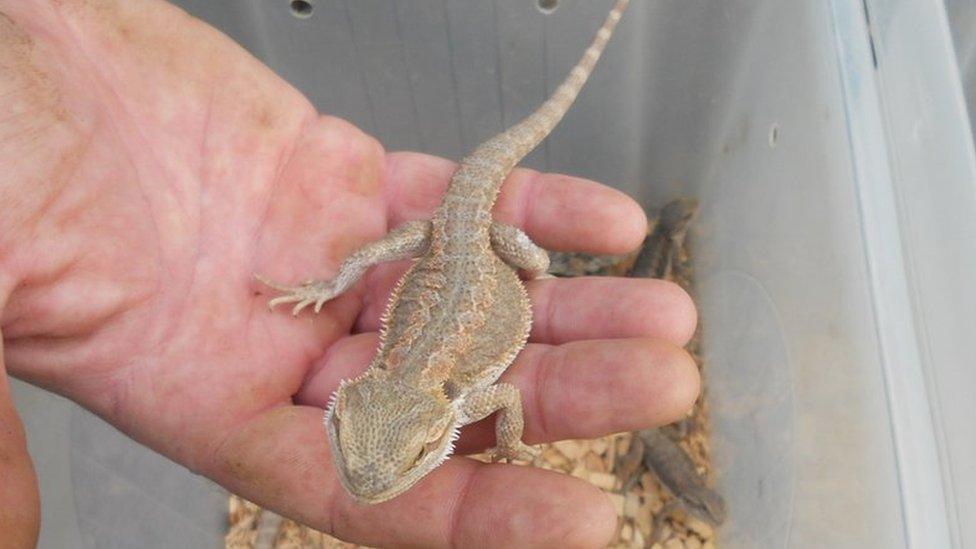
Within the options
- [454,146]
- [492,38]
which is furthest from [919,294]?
[454,146]

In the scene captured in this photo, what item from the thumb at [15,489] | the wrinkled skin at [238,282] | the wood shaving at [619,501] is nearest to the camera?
the thumb at [15,489]

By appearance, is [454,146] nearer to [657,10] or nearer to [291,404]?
[657,10]

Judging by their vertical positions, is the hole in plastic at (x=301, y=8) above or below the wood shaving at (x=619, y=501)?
above

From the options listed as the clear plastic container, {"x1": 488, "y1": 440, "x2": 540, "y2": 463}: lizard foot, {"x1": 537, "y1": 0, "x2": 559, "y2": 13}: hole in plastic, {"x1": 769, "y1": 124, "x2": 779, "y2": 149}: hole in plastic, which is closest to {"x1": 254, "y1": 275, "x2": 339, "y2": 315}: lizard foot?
{"x1": 488, "y1": 440, "x2": 540, "y2": 463}: lizard foot

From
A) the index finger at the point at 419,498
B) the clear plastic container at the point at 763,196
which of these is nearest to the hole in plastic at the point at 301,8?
the clear plastic container at the point at 763,196

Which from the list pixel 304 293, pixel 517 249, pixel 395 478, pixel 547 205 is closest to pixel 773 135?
pixel 547 205

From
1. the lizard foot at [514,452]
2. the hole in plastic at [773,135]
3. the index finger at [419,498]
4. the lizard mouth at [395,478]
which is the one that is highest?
the hole in plastic at [773,135]

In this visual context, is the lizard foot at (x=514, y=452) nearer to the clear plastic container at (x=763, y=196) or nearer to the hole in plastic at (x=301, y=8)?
the clear plastic container at (x=763, y=196)
